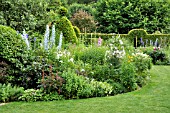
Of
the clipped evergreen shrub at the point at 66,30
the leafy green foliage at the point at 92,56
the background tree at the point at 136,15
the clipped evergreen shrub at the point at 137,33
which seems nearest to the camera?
the leafy green foliage at the point at 92,56

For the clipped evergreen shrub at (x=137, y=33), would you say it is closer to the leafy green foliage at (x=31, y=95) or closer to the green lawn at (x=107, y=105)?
the green lawn at (x=107, y=105)

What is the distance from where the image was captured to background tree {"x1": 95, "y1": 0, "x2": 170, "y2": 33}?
21.3 meters

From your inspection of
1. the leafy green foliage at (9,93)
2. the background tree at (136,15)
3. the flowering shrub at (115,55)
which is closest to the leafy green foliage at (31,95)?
the leafy green foliage at (9,93)

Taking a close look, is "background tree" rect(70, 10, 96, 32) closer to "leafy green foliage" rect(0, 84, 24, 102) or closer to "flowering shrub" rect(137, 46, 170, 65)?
"flowering shrub" rect(137, 46, 170, 65)

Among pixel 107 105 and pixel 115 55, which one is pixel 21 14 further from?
pixel 107 105

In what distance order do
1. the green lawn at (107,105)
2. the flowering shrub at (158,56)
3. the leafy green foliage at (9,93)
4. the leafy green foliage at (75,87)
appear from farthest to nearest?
the flowering shrub at (158,56)
the leafy green foliage at (75,87)
the leafy green foliage at (9,93)
the green lawn at (107,105)

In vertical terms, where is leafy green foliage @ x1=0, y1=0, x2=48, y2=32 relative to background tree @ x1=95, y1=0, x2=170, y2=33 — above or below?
below

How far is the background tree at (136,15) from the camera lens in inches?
840

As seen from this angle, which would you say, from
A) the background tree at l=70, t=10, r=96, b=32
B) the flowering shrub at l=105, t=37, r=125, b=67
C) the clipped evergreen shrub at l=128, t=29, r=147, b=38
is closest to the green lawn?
the flowering shrub at l=105, t=37, r=125, b=67

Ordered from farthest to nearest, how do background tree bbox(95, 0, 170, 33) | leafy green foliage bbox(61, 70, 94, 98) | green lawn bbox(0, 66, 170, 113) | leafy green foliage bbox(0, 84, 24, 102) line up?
background tree bbox(95, 0, 170, 33) → leafy green foliage bbox(61, 70, 94, 98) → leafy green foliage bbox(0, 84, 24, 102) → green lawn bbox(0, 66, 170, 113)

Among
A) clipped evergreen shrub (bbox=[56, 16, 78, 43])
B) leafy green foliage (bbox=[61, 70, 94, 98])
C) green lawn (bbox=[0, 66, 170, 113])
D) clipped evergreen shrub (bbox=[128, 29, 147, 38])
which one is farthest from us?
clipped evergreen shrub (bbox=[128, 29, 147, 38])

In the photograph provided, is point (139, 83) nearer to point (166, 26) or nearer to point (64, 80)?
point (64, 80)

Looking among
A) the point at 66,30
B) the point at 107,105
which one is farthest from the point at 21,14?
the point at 107,105

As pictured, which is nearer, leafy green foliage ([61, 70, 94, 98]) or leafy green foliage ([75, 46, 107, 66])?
leafy green foliage ([61, 70, 94, 98])
